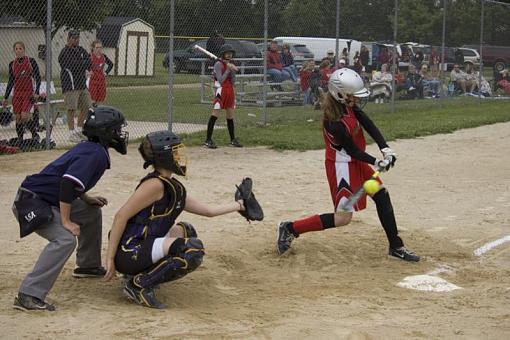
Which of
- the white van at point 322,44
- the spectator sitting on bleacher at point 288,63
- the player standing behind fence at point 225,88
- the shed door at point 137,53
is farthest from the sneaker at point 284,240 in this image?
the white van at point 322,44

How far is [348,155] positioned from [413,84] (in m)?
16.6

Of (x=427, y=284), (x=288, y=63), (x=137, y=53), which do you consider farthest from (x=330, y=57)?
(x=427, y=284)

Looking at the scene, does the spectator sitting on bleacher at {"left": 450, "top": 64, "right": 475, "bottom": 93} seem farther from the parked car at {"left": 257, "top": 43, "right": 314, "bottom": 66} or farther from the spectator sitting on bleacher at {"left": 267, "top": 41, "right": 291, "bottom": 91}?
the spectator sitting on bleacher at {"left": 267, "top": 41, "right": 291, "bottom": 91}

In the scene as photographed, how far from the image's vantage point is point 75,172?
5.40 m

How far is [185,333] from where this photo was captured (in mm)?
5070

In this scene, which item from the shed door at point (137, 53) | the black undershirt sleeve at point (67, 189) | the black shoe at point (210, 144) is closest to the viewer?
the black undershirt sleeve at point (67, 189)

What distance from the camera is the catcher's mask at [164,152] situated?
18.7 ft

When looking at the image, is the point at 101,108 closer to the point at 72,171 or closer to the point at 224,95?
the point at 72,171

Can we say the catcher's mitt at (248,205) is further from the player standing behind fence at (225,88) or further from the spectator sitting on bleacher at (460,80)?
the spectator sitting on bleacher at (460,80)

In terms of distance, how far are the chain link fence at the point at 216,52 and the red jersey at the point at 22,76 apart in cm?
2

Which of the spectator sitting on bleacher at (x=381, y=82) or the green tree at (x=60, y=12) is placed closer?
the green tree at (x=60, y=12)

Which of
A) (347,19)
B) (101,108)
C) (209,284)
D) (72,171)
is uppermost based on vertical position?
(347,19)

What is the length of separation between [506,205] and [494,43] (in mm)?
18397

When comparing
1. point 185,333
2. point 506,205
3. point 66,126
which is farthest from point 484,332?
point 66,126
